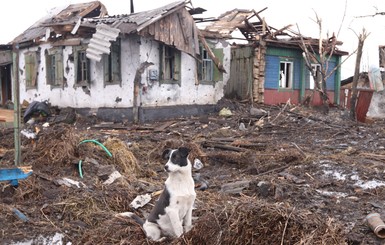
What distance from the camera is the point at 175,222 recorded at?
4547 mm

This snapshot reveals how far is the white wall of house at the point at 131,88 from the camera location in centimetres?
1669

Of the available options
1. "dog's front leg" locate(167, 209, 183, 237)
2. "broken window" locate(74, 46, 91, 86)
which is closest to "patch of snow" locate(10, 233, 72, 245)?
"dog's front leg" locate(167, 209, 183, 237)

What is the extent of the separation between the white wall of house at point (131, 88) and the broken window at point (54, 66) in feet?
0.75

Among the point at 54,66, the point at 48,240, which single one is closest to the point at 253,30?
the point at 54,66

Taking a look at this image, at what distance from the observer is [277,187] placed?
7.37 m

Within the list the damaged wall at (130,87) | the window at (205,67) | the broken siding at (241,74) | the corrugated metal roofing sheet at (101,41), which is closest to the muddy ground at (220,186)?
the damaged wall at (130,87)

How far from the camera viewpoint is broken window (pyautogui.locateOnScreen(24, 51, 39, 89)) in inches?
802

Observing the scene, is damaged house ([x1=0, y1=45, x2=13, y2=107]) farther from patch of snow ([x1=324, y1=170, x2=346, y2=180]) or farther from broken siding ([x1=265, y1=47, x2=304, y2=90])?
patch of snow ([x1=324, y1=170, x2=346, y2=180])

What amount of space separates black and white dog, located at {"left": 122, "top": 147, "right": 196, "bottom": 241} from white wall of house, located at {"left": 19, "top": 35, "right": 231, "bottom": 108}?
12.3 m

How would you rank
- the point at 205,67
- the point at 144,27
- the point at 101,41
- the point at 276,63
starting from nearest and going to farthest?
the point at 144,27, the point at 101,41, the point at 205,67, the point at 276,63

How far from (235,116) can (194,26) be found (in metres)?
4.00

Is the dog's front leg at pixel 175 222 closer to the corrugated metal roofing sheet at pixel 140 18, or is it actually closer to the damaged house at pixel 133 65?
the damaged house at pixel 133 65

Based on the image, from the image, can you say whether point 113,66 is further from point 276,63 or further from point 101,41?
point 276,63

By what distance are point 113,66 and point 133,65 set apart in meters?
0.97
